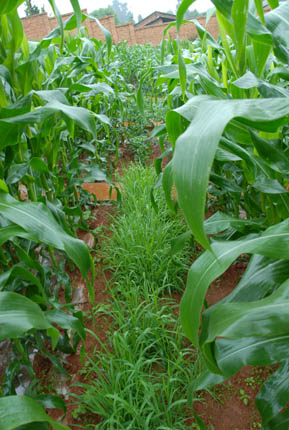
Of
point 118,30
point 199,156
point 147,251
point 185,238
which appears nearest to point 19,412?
point 199,156

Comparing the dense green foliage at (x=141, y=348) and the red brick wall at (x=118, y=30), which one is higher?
the red brick wall at (x=118, y=30)

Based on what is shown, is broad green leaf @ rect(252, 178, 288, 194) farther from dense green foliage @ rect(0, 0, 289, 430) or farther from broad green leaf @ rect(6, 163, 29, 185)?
broad green leaf @ rect(6, 163, 29, 185)

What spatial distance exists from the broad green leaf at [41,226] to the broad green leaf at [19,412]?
33cm

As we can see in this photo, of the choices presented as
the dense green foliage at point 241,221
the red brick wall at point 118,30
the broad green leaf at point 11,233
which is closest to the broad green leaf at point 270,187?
the dense green foliage at point 241,221

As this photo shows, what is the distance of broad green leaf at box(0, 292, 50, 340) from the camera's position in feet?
2.13

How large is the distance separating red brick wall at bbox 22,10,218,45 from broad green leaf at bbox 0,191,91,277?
43.5 feet

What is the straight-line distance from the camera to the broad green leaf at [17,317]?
2.13ft

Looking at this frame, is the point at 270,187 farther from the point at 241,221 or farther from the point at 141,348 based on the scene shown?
the point at 141,348

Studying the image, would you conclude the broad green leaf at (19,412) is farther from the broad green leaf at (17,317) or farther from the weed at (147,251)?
the weed at (147,251)

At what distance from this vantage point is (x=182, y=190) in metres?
0.41

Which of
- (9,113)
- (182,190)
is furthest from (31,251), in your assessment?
(182,190)

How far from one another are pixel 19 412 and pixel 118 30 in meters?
15.4

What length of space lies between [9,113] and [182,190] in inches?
26.8

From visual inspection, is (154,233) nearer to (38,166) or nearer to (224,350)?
(38,166)
